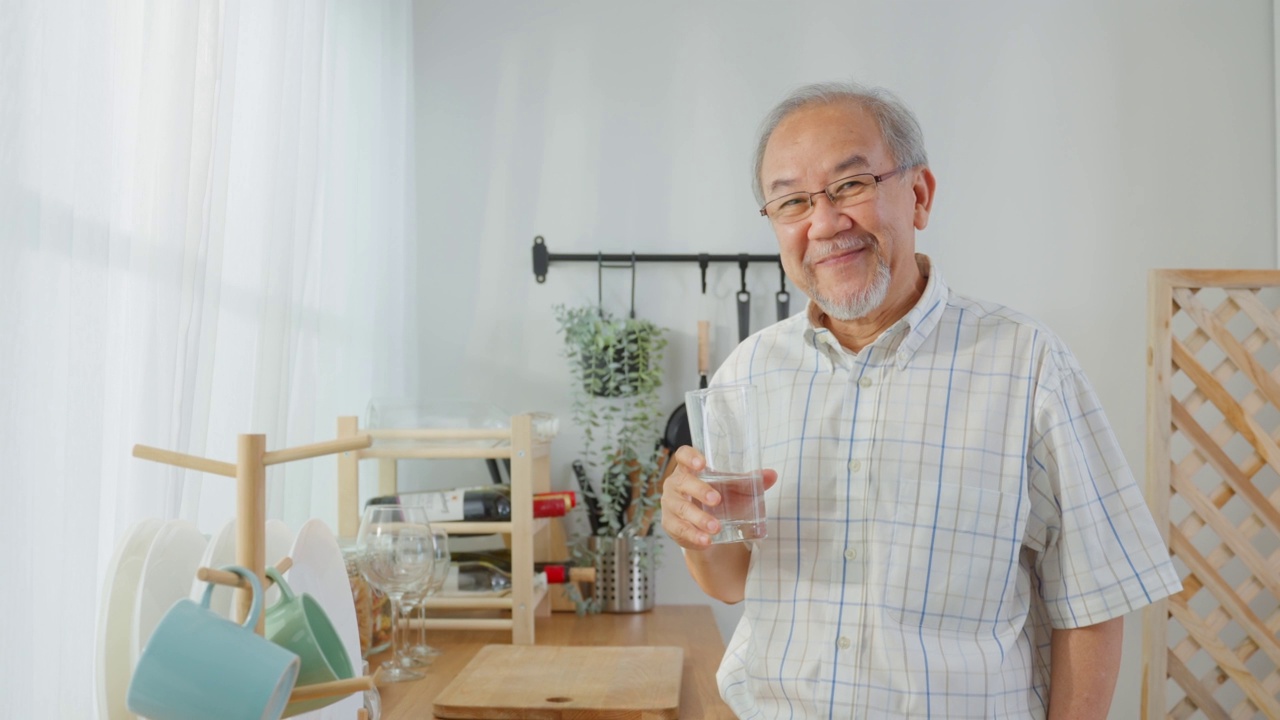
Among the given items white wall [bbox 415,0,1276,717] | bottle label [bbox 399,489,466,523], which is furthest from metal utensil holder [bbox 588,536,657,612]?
bottle label [bbox 399,489,466,523]

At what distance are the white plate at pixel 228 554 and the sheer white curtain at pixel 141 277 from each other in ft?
0.50

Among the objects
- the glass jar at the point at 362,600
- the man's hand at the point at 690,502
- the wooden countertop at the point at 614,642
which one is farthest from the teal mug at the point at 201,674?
the glass jar at the point at 362,600

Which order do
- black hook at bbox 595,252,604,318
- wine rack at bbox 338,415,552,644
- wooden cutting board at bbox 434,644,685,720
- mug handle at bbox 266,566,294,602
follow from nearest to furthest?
mug handle at bbox 266,566,294,602 < wooden cutting board at bbox 434,644,685,720 < wine rack at bbox 338,415,552,644 < black hook at bbox 595,252,604,318

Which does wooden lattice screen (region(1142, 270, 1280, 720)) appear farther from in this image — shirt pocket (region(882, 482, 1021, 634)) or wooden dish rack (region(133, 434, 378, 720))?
wooden dish rack (region(133, 434, 378, 720))

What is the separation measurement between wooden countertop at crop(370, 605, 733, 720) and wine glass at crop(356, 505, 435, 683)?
0.15 metres

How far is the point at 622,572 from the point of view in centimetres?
210

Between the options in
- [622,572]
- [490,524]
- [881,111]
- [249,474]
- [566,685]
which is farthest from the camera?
[622,572]

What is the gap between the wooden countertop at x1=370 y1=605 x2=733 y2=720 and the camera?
1.36 meters

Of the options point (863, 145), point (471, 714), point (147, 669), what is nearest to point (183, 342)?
point (471, 714)

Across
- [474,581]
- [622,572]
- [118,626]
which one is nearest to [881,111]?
[118,626]

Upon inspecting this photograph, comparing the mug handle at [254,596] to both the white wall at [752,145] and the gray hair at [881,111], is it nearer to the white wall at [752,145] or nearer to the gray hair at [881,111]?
the gray hair at [881,111]

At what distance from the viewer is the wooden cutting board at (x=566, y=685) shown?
1.25 m

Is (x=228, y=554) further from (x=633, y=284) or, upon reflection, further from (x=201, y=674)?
(x=633, y=284)

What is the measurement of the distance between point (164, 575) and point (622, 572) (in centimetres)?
138
